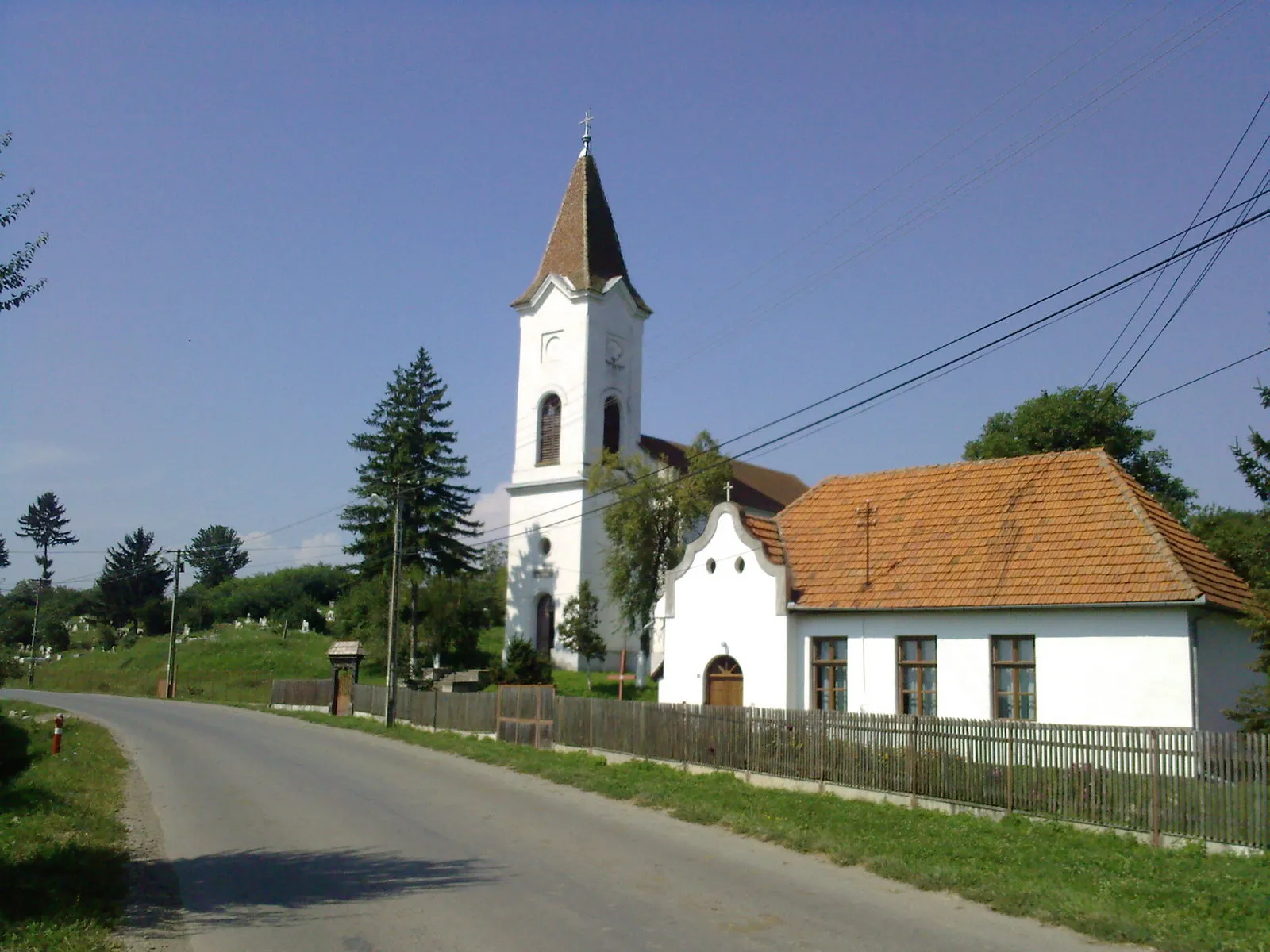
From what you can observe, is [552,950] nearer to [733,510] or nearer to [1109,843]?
[1109,843]

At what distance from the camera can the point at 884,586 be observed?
23.5m

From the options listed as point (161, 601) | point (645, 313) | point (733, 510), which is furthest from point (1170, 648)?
point (161, 601)

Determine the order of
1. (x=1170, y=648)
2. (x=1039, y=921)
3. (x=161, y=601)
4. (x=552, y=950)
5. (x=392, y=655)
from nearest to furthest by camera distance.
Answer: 1. (x=552, y=950)
2. (x=1039, y=921)
3. (x=1170, y=648)
4. (x=392, y=655)
5. (x=161, y=601)

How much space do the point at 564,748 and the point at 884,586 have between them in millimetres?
8519

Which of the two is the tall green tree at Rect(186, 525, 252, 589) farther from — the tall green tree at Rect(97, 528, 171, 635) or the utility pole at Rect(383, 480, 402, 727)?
the utility pole at Rect(383, 480, 402, 727)

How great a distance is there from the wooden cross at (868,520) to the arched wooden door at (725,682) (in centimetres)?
359

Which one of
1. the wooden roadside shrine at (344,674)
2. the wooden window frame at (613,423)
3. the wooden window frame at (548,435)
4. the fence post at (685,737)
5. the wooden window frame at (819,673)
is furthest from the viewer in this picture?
the wooden window frame at (613,423)

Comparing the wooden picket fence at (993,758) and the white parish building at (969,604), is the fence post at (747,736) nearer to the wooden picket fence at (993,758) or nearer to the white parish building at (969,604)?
the wooden picket fence at (993,758)

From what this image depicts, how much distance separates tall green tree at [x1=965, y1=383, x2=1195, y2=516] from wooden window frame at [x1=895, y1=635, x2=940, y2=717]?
21.9 m

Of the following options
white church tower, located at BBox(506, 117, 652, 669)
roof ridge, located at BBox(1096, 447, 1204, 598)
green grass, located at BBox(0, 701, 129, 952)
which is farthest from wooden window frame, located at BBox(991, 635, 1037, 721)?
white church tower, located at BBox(506, 117, 652, 669)

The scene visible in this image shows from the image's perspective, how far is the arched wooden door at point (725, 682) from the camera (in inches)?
997

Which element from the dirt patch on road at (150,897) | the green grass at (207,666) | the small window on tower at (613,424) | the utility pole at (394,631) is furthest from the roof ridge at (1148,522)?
the green grass at (207,666)

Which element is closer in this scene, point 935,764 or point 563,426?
point 935,764

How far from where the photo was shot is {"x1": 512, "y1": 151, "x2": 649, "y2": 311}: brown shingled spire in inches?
2072
